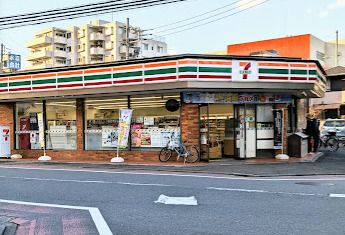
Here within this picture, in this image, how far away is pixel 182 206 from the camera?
847cm

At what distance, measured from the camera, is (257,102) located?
18344 mm

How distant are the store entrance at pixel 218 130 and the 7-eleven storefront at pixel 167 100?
0.04 meters

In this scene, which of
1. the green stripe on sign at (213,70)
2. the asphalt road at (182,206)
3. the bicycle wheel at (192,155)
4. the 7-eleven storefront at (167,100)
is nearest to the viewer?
→ the asphalt road at (182,206)

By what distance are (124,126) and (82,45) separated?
68.9 meters

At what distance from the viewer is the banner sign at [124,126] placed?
60.6 ft

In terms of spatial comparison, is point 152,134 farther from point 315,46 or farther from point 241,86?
point 315,46

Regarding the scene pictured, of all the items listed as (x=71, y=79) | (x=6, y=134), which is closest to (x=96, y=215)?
(x=71, y=79)

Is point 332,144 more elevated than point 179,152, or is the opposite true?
point 179,152

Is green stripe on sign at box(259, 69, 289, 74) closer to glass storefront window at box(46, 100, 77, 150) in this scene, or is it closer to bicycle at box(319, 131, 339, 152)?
bicycle at box(319, 131, 339, 152)

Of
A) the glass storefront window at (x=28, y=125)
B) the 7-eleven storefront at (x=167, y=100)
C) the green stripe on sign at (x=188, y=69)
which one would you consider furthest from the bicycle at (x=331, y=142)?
the glass storefront window at (x=28, y=125)

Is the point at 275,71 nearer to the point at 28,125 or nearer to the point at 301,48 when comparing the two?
the point at 28,125

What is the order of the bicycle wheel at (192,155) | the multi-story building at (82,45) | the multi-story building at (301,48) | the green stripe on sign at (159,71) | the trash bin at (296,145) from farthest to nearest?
1. the multi-story building at (82,45)
2. the multi-story building at (301,48)
3. the trash bin at (296,145)
4. the bicycle wheel at (192,155)
5. the green stripe on sign at (159,71)

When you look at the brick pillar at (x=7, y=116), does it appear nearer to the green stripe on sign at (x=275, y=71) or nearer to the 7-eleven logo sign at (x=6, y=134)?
the 7-eleven logo sign at (x=6, y=134)

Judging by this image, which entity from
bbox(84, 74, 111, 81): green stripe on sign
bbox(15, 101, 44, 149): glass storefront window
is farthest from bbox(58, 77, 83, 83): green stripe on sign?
bbox(15, 101, 44, 149): glass storefront window
